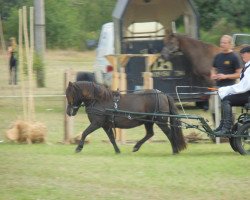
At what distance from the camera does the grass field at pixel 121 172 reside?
10.3 m

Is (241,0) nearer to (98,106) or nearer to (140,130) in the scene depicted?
(140,130)

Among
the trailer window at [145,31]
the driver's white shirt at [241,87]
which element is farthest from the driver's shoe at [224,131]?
the trailer window at [145,31]

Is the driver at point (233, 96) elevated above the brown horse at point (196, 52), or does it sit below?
below

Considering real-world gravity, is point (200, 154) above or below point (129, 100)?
below

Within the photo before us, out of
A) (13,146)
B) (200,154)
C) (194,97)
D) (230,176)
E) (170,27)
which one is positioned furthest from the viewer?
(170,27)

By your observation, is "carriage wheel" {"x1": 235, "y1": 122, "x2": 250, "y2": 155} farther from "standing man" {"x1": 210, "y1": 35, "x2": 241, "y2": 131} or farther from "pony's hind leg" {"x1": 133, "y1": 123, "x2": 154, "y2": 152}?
"pony's hind leg" {"x1": 133, "y1": 123, "x2": 154, "y2": 152}

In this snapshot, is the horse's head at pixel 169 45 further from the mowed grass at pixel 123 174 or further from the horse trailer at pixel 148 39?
the mowed grass at pixel 123 174

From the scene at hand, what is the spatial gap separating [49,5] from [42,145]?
111 ft

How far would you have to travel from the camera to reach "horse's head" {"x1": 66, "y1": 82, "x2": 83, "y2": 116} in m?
14.1

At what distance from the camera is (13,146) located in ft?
51.0

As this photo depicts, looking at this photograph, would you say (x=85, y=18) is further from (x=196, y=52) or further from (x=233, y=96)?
(x=233, y=96)

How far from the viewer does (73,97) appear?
46.3 ft

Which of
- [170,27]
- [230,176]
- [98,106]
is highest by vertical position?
[170,27]

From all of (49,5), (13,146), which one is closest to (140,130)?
(13,146)
